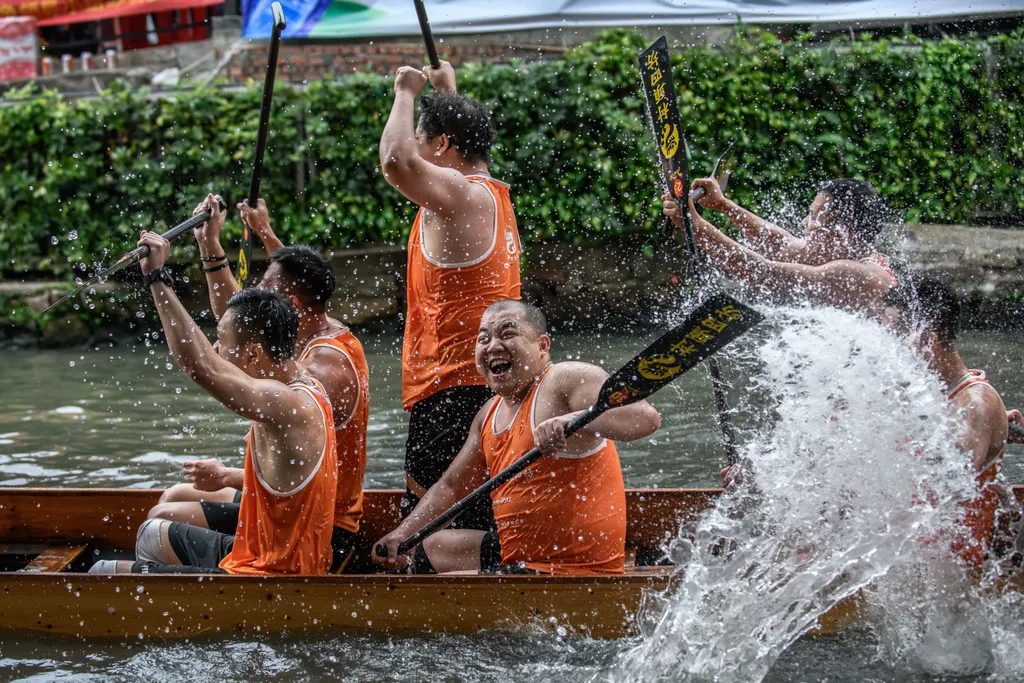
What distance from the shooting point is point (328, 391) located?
468 centimetres

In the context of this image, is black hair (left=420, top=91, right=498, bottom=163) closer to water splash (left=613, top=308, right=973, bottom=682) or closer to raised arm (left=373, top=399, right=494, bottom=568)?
raised arm (left=373, top=399, right=494, bottom=568)

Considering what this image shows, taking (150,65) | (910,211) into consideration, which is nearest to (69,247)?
(150,65)

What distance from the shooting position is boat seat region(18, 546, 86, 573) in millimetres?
5129

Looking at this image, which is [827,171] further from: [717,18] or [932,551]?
[932,551]

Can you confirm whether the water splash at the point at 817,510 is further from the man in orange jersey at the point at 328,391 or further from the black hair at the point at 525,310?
the man in orange jersey at the point at 328,391

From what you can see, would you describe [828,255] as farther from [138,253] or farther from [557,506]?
[138,253]

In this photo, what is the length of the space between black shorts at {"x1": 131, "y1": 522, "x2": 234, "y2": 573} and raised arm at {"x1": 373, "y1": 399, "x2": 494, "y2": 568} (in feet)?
2.27

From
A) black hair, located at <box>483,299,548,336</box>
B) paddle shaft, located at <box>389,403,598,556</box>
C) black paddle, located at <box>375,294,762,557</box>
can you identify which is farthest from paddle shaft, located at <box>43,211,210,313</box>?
black paddle, located at <box>375,294,762,557</box>

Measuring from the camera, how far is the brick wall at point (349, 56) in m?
12.8

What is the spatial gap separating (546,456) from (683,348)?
0.62 metres

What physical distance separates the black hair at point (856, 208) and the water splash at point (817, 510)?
0.58 metres

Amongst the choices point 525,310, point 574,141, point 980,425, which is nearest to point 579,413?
point 525,310

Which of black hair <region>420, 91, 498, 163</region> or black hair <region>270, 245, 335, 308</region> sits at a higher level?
black hair <region>420, 91, 498, 163</region>

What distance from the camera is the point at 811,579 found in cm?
429
